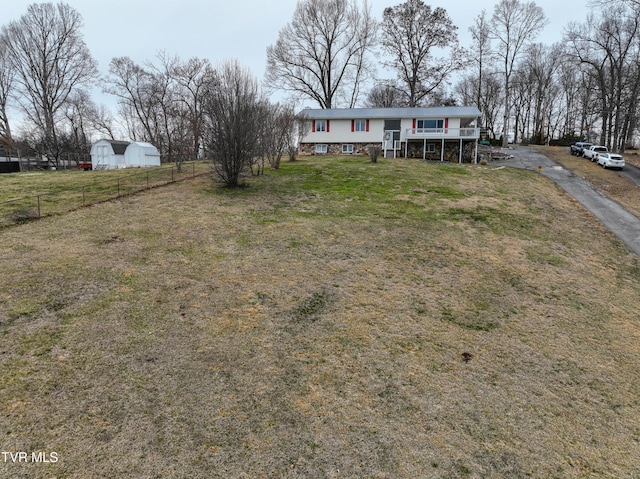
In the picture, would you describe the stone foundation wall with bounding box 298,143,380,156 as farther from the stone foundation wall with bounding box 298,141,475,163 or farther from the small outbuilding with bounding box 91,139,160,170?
the small outbuilding with bounding box 91,139,160,170

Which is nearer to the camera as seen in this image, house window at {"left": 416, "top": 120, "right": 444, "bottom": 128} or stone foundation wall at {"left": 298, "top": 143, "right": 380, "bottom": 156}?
house window at {"left": 416, "top": 120, "right": 444, "bottom": 128}

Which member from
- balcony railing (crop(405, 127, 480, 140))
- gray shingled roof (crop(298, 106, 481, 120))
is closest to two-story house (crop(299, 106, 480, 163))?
gray shingled roof (crop(298, 106, 481, 120))

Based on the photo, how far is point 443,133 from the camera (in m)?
29.8

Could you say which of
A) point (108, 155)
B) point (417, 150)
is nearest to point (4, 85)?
point (108, 155)

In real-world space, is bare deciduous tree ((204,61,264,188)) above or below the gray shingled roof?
below

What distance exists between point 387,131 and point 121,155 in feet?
84.4

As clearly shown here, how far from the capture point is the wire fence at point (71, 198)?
1193 centimetres

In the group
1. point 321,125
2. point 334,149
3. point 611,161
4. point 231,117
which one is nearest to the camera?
point 231,117

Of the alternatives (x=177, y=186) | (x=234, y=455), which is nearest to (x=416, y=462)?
(x=234, y=455)

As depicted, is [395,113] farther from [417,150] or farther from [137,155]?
[137,155]

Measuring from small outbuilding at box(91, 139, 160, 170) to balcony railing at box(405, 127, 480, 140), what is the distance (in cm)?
2439

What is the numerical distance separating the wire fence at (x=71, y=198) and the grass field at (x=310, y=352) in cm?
144

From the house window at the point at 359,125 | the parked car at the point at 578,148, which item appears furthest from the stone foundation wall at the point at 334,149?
the parked car at the point at 578,148

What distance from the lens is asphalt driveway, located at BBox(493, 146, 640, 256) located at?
45.2ft
